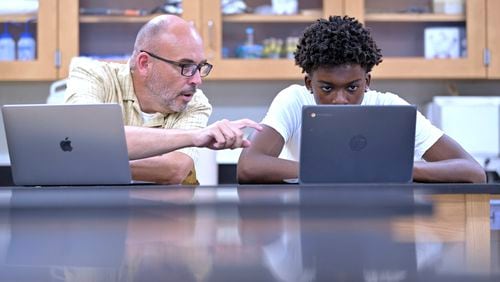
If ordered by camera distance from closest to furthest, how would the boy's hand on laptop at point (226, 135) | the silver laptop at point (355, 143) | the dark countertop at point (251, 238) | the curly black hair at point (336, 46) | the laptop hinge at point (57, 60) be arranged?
1. the dark countertop at point (251, 238)
2. the silver laptop at point (355, 143)
3. the boy's hand on laptop at point (226, 135)
4. the curly black hair at point (336, 46)
5. the laptop hinge at point (57, 60)

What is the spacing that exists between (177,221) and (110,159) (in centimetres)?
63

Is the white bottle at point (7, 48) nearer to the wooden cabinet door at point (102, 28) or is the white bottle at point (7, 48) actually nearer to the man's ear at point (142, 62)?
the wooden cabinet door at point (102, 28)

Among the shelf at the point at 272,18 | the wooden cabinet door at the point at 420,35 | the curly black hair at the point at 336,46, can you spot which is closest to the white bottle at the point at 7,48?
the shelf at the point at 272,18

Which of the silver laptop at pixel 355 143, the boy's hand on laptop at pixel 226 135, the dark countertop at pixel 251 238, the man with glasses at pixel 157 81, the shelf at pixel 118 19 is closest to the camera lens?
the dark countertop at pixel 251 238

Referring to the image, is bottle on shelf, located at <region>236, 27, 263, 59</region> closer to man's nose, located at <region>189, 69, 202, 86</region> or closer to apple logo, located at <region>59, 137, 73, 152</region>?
man's nose, located at <region>189, 69, 202, 86</region>

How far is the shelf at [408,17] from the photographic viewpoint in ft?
9.80

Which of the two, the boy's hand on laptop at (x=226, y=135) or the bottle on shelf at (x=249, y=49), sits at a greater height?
the bottle on shelf at (x=249, y=49)

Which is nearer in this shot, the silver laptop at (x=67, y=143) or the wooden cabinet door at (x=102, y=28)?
the silver laptop at (x=67, y=143)

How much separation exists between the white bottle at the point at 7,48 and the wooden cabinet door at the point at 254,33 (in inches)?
32.1

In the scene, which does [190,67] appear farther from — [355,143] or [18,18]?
[18,18]

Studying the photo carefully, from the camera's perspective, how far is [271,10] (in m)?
3.02

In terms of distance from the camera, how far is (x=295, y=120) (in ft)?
5.97

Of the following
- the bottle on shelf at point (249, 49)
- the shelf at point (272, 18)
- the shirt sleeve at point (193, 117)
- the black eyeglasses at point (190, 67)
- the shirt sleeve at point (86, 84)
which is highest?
the shelf at point (272, 18)

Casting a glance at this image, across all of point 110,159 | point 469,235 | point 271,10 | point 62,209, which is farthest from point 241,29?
point 469,235
